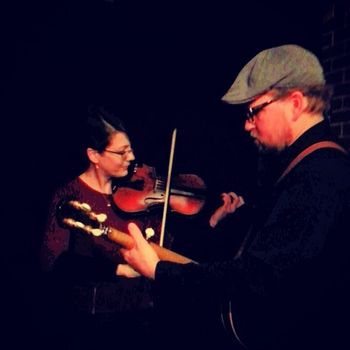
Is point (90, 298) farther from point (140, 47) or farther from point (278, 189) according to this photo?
point (140, 47)

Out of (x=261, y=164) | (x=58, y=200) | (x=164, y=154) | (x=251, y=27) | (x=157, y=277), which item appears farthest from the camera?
(x=261, y=164)

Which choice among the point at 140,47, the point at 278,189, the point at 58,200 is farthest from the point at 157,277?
the point at 140,47

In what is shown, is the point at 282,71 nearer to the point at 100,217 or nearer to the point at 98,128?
the point at 100,217

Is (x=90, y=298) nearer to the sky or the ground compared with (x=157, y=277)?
nearer to the ground

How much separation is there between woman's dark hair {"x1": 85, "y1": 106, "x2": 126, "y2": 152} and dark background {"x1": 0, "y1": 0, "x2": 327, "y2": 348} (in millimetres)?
64

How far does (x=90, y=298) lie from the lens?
2.59 metres

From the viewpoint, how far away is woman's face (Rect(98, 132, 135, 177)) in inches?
109

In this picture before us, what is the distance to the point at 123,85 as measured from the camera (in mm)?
2865

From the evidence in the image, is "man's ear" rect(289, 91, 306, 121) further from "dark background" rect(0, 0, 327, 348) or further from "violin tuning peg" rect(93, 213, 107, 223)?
"dark background" rect(0, 0, 327, 348)

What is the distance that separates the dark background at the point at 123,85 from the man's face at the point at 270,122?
1050 millimetres

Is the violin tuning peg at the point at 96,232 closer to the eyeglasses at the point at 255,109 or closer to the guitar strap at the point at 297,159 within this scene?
the guitar strap at the point at 297,159

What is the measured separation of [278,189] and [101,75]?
1.41 meters

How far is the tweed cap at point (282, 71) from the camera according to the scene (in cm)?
197

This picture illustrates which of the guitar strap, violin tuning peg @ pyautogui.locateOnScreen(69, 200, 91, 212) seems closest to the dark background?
violin tuning peg @ pyautogui.locateOnScreen(69, 200, 91, 212)
